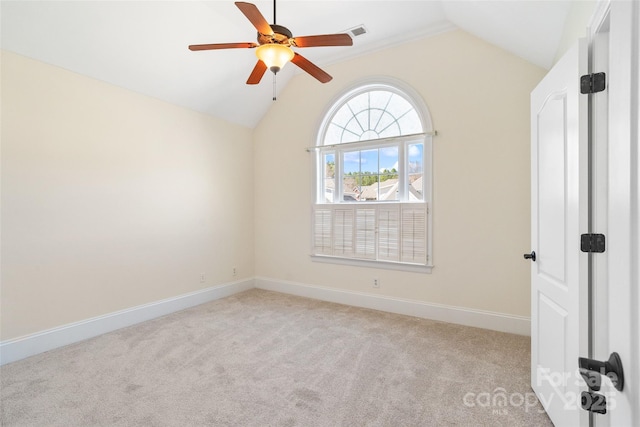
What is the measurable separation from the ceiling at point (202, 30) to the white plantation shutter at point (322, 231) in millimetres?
2080

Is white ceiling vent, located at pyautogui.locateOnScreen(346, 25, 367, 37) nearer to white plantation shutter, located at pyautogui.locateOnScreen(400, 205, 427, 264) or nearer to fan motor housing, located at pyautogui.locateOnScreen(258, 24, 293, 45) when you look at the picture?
fan motor housing, located at pyautogui.locateOnScreen(258, 24, 293, 45)

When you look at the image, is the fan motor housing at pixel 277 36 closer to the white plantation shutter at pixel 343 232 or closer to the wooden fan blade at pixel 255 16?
the wooden fan blade at pixel 255 16

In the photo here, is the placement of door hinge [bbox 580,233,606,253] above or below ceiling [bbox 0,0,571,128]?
below

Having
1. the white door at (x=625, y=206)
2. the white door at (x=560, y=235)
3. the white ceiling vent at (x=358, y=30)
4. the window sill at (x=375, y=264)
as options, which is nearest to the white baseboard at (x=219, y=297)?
the window sill at (x=375, y=264)

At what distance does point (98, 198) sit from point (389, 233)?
324 centimetres

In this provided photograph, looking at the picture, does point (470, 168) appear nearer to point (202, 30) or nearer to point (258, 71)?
point (258, 71)

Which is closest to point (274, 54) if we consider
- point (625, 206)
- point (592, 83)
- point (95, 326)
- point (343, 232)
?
point (592, 83)

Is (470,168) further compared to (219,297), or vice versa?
(219,297)

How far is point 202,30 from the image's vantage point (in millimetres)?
3168

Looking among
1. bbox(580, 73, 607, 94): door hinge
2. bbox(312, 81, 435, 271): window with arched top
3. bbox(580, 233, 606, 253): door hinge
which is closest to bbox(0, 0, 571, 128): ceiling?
bbox(312, 81, 435, 271): window with arched top

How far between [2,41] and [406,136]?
12.6 ft

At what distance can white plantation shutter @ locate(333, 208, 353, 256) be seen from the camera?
4.08 meters

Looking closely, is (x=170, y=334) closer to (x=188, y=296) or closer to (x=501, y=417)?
(x=188, y=296)

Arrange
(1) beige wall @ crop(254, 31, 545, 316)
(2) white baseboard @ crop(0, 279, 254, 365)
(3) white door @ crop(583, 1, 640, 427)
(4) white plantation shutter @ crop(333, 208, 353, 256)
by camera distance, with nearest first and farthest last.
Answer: (3) white door @ crop(583, 1, 640, 427) < (2) white baseboard @ crop(0, 279, 254, 365) < (1) beige wall @ crop(254, 31, 545, 316) < (4) white plantation shutter @ crop(333, 208, 353, 256)
